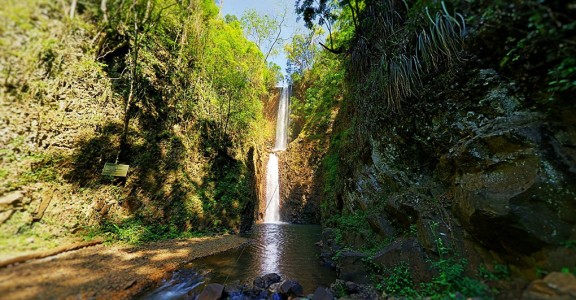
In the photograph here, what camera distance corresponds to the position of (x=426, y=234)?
159 inches

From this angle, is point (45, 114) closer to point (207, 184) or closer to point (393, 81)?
point (207, 184)

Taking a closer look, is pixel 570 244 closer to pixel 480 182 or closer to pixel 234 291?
pixel 480 182

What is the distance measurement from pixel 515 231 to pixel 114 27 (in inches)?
376

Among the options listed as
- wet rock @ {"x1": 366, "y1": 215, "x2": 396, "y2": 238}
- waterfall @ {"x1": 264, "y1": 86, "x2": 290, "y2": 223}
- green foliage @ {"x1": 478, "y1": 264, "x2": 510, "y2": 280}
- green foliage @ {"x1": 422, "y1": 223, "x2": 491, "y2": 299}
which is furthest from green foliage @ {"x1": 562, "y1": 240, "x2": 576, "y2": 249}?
waterfall @ {"x1": 264, "y1": 86, "x2": 290, "y2": 223}

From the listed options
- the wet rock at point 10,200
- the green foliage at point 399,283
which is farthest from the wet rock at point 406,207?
the wet rock at point 10,200

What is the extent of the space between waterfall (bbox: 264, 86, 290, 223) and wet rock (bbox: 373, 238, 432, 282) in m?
13.3

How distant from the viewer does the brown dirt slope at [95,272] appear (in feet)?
10.7

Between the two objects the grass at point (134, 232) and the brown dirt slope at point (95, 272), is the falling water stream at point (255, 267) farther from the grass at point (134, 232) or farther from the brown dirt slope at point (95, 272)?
the grass at point (134, 232)


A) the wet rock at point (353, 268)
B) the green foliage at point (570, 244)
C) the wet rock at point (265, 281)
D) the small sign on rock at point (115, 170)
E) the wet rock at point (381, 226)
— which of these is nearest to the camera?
the green foliage at point (570, 244)

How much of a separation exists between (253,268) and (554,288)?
5.38 meters

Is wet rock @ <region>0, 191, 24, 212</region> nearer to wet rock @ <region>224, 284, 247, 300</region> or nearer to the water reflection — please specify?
the water reflection

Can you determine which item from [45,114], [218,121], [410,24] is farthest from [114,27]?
[410,24]

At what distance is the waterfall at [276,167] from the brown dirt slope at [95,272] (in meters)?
11.4

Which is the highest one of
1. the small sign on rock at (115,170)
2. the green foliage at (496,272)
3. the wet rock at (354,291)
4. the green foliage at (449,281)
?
the small sign on rock at (115,170)
